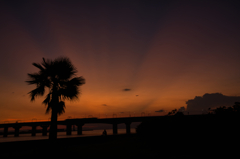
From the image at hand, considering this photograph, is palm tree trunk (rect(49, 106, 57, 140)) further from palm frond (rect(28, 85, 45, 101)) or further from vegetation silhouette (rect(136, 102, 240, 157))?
vegetation silhouette (rect(136, 102, 240, 157))

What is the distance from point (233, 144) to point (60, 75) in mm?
14972

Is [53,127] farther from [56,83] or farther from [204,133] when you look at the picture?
[204,133]

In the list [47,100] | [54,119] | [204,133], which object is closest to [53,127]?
[54,119]

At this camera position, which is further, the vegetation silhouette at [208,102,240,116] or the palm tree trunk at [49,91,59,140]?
the palm tree trunk at [49,91,59,140]

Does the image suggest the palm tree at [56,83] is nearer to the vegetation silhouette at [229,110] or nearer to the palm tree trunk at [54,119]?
the palm tree trunk at [54,119]

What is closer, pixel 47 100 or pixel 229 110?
pixel 229 110

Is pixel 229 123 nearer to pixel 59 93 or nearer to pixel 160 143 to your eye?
pixel 160 143

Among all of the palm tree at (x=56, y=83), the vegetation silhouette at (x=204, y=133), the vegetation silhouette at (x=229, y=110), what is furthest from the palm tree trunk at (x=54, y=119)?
the vegetation silhouette at (x=229, y=110)

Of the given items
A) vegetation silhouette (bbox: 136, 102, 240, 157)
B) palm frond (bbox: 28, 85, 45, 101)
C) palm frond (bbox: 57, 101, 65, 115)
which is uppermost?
palm frond (bbox: 28, 85, 45, 101)

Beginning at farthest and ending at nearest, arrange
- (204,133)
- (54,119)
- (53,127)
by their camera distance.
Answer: (54,119) < (53,127) < (204,133)

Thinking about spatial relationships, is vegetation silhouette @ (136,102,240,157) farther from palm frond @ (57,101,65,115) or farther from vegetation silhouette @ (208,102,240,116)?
palm frond @ (57,101,65,115)

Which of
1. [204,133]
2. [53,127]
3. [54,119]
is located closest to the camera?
[204,133]

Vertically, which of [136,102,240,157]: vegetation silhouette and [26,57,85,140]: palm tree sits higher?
[26,57,85,140]: palm tree

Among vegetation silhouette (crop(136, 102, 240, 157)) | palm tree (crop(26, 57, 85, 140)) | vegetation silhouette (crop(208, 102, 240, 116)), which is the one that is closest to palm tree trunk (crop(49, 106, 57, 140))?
palm tree (crop(26, 57, 85, 140))
